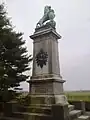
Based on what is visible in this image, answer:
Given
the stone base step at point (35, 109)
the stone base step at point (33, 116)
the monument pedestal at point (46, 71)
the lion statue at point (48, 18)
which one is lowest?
the stone base step at point (33, 116)

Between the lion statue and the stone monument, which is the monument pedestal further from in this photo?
the lion statue

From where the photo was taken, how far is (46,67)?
28.2ft

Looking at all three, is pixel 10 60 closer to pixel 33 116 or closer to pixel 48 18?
pixel 48 18

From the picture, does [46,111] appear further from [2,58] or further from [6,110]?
[2,58]

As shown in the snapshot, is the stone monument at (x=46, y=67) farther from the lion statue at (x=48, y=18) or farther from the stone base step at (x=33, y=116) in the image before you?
the stone base step at (x=33, y=116)

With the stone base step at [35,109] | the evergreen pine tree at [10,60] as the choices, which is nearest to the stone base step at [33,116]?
the stone base step at [35,109]

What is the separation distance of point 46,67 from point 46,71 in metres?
0.24

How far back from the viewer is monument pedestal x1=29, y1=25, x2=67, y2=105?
25.7 ft

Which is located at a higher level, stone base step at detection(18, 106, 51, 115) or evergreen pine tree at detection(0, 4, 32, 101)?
evergreen pine tree at detection(0, 4, 32, 101)

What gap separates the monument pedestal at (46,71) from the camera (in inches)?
308

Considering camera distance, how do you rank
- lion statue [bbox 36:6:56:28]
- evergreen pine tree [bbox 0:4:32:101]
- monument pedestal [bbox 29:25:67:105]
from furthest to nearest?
evergreen pine tree [bbox 0:4:32:101] < lion statue [bbox 36:6:56:28] < monument pedestal [bbox 29:25:67:105]

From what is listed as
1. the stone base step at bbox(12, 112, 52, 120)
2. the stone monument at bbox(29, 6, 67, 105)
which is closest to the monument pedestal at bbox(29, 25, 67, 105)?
the stone monument at bbox(29, 6, 67, 105)

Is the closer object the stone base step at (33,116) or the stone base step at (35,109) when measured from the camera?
the stone base step at (33,116)

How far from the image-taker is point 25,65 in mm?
12484
